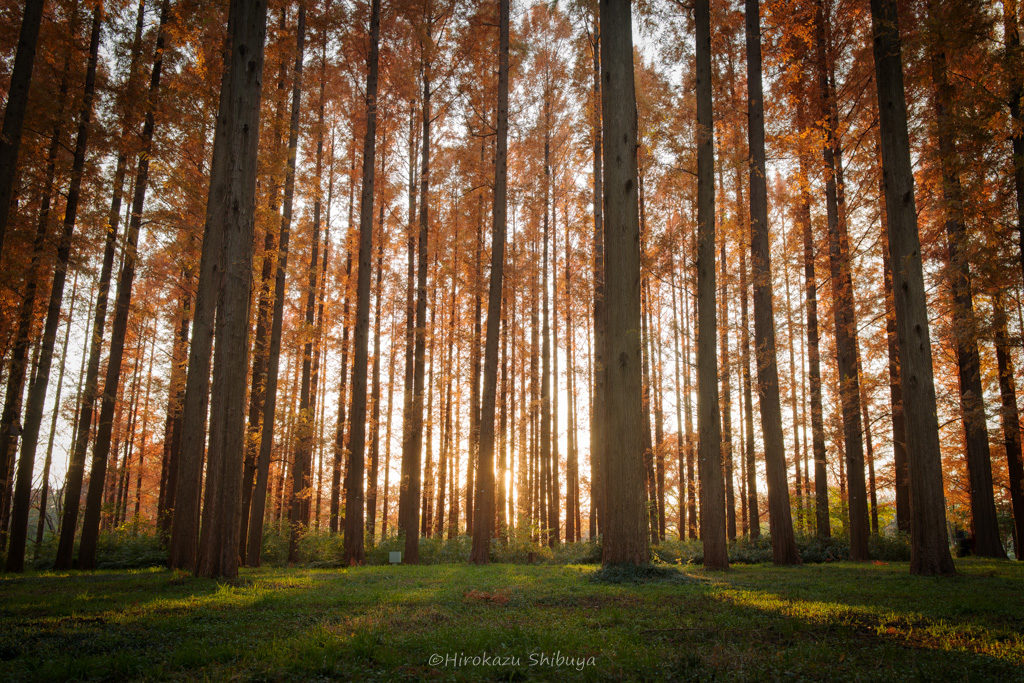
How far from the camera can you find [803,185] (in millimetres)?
11680

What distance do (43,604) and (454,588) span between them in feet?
15.5

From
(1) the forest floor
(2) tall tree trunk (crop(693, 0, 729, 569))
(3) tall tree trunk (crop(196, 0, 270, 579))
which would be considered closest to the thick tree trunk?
(2) tall tree trunk (crop(693, 0, 729, 569))

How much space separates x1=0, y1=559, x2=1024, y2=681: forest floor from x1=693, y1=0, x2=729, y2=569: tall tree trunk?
2558mm

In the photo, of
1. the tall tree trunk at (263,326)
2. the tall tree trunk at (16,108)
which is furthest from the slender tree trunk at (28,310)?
the tall tree trunk at (16,108)

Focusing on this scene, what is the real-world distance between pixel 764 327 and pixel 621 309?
467cm

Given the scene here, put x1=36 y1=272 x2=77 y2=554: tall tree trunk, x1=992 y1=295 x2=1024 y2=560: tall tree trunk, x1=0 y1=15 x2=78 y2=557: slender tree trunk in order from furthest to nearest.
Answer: x1=36 y1=272 x2=77 y2=554: tall tree trunk → x1=0 y1=15 x2=78 y2=557: slender tree trunk → x1=992 y1=295 x2=1024 y2=560: tall tree trunk

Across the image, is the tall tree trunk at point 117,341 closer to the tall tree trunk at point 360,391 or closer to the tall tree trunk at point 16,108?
the tall tree trunk at point 16,108

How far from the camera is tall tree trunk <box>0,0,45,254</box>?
23.6 ft

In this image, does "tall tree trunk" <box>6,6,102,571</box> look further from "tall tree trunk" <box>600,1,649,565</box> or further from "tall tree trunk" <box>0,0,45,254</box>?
"tall tree trunk" <box>600,1,649,565</box>

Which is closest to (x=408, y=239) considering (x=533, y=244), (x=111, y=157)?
(x=533, y=244)

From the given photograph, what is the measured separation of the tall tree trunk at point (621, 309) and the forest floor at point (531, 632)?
107 centimetres

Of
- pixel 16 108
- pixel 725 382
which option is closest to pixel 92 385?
pixel 16 108

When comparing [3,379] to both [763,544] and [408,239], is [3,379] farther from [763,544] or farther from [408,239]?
[763,544]

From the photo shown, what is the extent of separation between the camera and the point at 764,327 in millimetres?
11312
